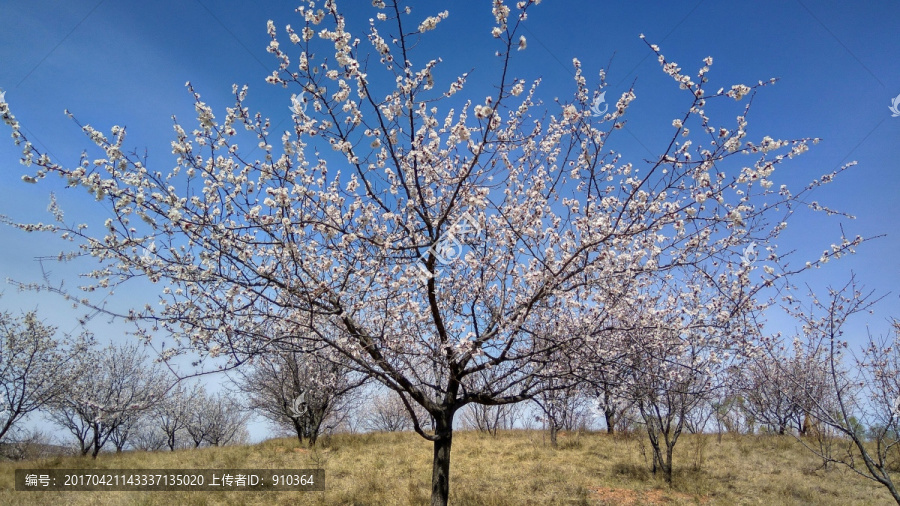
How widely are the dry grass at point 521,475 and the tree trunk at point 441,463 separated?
262cm

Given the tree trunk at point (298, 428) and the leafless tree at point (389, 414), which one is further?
the leafless tree at point (389, 414)

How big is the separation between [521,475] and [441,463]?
587cm

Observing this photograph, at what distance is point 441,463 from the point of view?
21.8 feet

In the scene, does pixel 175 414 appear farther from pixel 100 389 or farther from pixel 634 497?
pixel 634 497

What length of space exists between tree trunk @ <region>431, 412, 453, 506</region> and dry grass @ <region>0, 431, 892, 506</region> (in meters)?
2.62

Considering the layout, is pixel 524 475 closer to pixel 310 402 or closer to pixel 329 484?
pixel 329 484

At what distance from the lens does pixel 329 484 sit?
34.1 ft

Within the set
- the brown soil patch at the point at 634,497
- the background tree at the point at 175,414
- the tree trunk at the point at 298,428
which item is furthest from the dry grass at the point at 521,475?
the background tree at the point at 175,414

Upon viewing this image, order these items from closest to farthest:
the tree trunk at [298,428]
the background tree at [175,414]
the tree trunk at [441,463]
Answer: the tree trunk at [441,463]
the tree trunk at [298,428]
the background tree at [175,414]

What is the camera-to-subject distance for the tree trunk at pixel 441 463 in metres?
6.48

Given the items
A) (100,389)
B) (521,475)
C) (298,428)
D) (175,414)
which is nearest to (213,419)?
(175,414)

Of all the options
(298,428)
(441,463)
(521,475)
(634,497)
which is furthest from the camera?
(298,428)

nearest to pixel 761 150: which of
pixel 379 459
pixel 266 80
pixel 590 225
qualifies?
pixel 590 225

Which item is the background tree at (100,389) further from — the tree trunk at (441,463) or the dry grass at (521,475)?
the tree trunk at (441,463)
